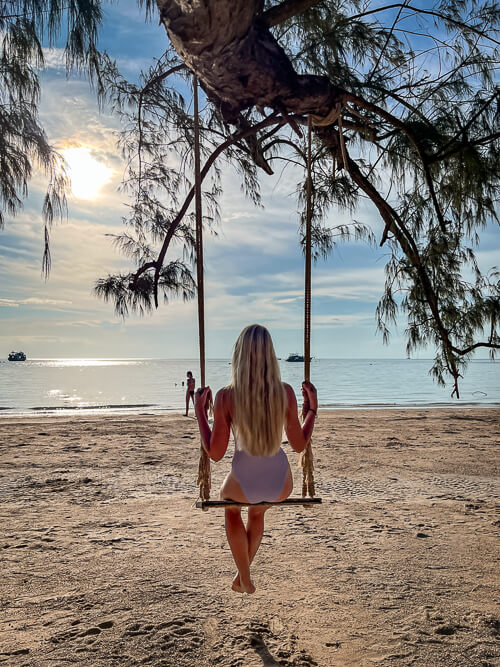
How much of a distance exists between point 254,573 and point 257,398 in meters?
1.40

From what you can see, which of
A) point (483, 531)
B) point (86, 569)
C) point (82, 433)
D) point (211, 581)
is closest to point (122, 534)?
point (86, 569)

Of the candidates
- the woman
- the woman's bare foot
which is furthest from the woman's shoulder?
the woman's bare foot

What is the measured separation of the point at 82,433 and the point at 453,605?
7.87m

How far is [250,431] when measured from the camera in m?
2.23

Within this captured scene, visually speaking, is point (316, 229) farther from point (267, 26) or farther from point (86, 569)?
point (86, 569)

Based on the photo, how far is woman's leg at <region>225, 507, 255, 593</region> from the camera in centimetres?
225

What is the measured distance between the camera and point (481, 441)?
8414 mm

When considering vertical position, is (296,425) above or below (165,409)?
above

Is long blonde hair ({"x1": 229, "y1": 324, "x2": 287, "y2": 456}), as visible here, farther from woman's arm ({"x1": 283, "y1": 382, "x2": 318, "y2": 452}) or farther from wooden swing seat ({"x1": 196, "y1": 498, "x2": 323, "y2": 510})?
wooden swing seat ({"x1": 196, "y1": 498, "x2": 323, "y2": 510})

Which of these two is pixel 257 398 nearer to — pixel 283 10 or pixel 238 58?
pixel 238 58

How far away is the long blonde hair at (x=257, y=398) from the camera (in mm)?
2232

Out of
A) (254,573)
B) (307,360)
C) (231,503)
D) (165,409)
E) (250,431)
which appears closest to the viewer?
(231,503)

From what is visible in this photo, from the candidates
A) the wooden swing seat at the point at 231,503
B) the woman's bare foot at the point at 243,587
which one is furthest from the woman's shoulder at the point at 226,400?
the woman's bare foot at the point at 243,587

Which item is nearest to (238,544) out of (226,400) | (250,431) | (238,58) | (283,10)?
(250,431)
